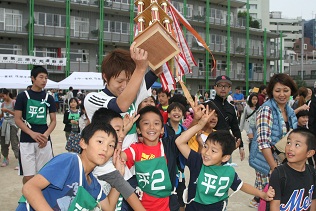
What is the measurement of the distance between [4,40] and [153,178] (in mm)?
27072

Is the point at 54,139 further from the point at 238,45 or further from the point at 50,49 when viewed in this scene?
the point at 238,45

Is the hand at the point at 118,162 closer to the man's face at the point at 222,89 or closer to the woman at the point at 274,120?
the woman at the point at 274,120

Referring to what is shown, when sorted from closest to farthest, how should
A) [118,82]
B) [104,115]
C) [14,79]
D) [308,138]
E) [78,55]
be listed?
[104,115] → [118,82] → [308,138] → [14,79] → [78,55]

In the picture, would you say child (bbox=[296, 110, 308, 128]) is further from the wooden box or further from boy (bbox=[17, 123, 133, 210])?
boy (bbox=[17, 123, 133, 210])

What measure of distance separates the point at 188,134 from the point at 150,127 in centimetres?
32

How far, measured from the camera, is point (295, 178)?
10.1 feet

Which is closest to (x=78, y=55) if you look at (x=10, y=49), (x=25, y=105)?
(x=10, y=49)

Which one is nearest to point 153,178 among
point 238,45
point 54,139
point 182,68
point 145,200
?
point 145,200

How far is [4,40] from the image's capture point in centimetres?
2675

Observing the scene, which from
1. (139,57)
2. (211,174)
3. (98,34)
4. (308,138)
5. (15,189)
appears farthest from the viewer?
(98,34)

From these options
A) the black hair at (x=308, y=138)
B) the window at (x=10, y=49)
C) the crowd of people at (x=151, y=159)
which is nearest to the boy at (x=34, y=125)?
the crowd of people at (x=151, y=159)

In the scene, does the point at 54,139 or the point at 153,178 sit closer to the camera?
the point at 153,178

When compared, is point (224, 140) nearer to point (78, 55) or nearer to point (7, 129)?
point (7, 129)

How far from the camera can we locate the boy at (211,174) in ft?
9.71
